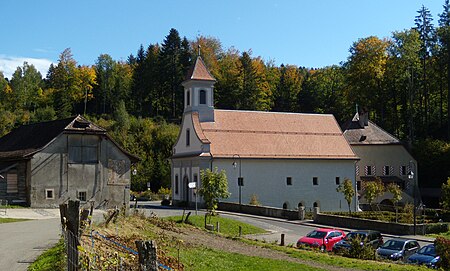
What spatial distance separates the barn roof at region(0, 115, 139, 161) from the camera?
4406 cm

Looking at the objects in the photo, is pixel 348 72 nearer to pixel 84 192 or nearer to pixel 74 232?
pixel 84 192

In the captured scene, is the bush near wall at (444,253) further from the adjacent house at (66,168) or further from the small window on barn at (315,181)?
the small window on barn at (315,181)

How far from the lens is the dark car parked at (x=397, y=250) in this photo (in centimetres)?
2509

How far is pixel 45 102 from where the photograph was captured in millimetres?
92312

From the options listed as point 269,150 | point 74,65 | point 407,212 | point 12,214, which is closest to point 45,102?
point 74,65

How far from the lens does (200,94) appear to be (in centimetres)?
5659

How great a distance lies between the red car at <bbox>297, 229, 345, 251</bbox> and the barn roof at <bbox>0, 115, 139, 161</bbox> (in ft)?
71.7

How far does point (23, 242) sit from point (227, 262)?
25.2 ft

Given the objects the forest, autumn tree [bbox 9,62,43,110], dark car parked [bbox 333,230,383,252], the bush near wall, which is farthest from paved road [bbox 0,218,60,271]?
autumn tree [bbox 9,62,43,110]

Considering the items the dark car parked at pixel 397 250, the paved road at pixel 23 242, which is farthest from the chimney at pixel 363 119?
the paved road at pixel 23 242

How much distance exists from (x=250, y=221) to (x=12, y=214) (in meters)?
15.8

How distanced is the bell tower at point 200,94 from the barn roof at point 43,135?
11.3m

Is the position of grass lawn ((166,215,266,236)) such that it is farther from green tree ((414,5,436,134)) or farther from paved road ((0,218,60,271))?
green tree ((414,5,436,134))

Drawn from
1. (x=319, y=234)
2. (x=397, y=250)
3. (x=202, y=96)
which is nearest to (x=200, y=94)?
(x=202, y=96)
